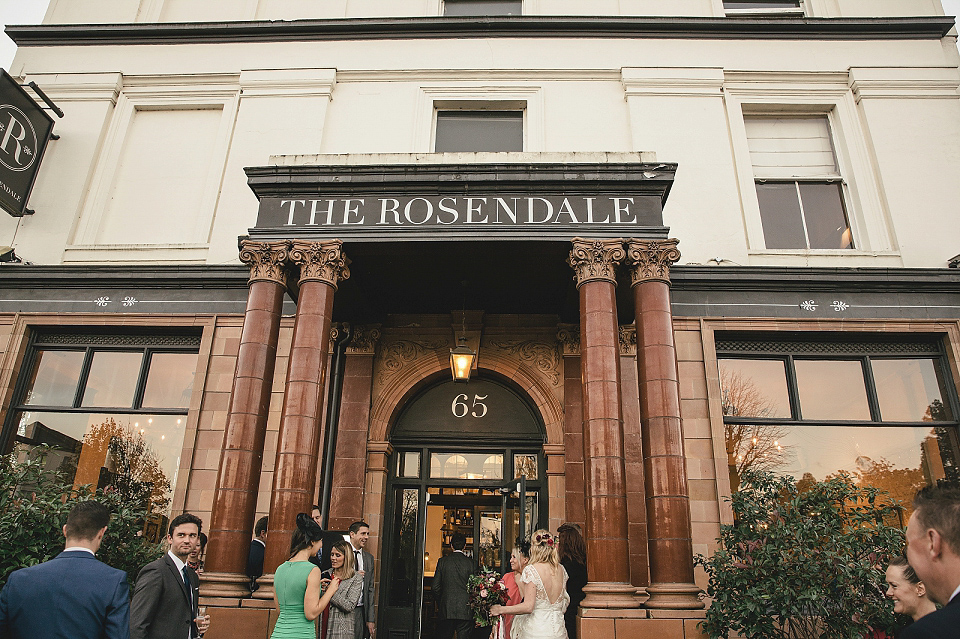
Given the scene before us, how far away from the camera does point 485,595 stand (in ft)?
21.7

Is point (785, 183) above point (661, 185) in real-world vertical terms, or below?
above

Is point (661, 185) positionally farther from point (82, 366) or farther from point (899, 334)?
point (82, 366)

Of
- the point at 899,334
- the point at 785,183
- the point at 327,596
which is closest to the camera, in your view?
the point at 327,596

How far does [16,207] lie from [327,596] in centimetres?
988

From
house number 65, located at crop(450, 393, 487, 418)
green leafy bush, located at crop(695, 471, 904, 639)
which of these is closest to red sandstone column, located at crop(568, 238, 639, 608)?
green leafy bush, located at crop(695, 471, 904, 639)

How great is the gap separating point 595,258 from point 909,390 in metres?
5.90

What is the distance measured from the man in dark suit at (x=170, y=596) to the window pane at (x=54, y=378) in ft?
24.1

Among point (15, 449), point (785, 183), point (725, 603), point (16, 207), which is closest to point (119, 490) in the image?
point (15, 449)

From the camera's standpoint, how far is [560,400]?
10.6 metres

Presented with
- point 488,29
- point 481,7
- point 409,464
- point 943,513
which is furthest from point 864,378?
point 481,7

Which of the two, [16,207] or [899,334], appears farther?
[16,207]

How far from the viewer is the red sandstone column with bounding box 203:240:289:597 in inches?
288

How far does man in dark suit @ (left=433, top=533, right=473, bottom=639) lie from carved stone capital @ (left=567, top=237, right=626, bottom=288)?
4501mm

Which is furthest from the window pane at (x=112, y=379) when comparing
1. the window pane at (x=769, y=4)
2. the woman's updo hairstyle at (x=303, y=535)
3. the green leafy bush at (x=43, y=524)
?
the window pane at (x=769, y=4)
